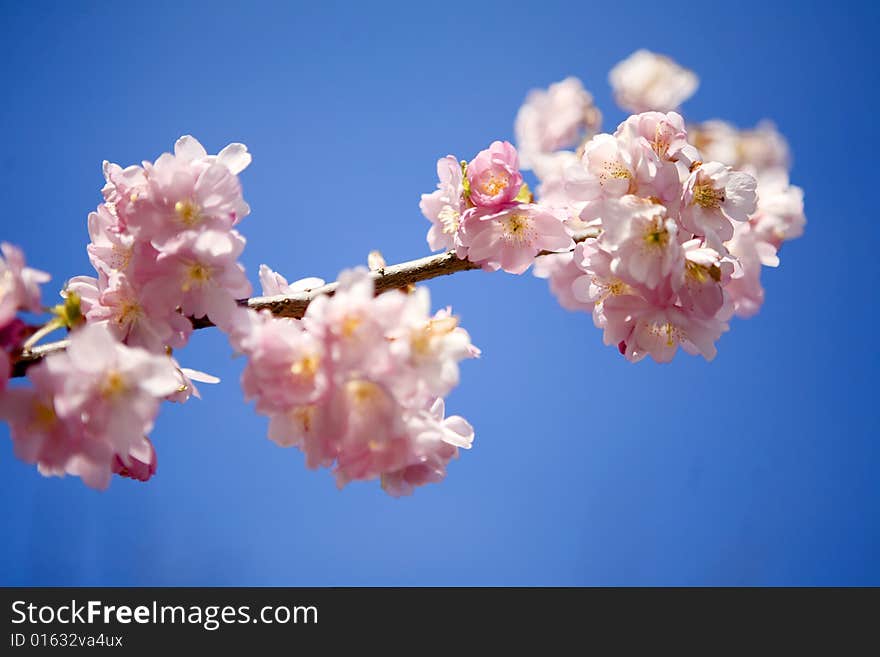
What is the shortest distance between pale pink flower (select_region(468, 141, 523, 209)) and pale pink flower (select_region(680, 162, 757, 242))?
322 mm

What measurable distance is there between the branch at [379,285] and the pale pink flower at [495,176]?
0.42 ft

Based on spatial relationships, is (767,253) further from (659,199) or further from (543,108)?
(543,108)

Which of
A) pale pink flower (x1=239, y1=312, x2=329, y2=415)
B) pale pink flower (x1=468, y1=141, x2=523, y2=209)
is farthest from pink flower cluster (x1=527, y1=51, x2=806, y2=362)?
pale pink flower (x1=239, y1=312, x2=329, y2=415)

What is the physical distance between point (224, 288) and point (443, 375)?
40cm

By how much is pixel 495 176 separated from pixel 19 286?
0.83 meters

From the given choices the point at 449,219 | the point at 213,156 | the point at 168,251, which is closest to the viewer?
the point at 168,251

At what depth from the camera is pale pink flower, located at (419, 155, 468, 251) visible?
1381 millimetres

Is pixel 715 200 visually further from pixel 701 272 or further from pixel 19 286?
pixel 19 286

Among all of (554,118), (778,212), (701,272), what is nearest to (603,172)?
(701,272)

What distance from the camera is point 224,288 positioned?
105 centimetres

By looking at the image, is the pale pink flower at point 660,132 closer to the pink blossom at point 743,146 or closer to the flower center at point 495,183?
the flower center at point 495,183

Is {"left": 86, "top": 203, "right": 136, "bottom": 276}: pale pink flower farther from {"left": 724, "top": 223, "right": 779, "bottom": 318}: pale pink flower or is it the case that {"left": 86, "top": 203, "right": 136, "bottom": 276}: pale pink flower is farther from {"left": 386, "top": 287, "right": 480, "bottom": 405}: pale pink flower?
{"left": 724, "top": 223, "right": 779, "bottom": 318}: pale pink flower

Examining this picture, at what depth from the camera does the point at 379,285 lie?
128cm

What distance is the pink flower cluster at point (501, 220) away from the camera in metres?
1.30
